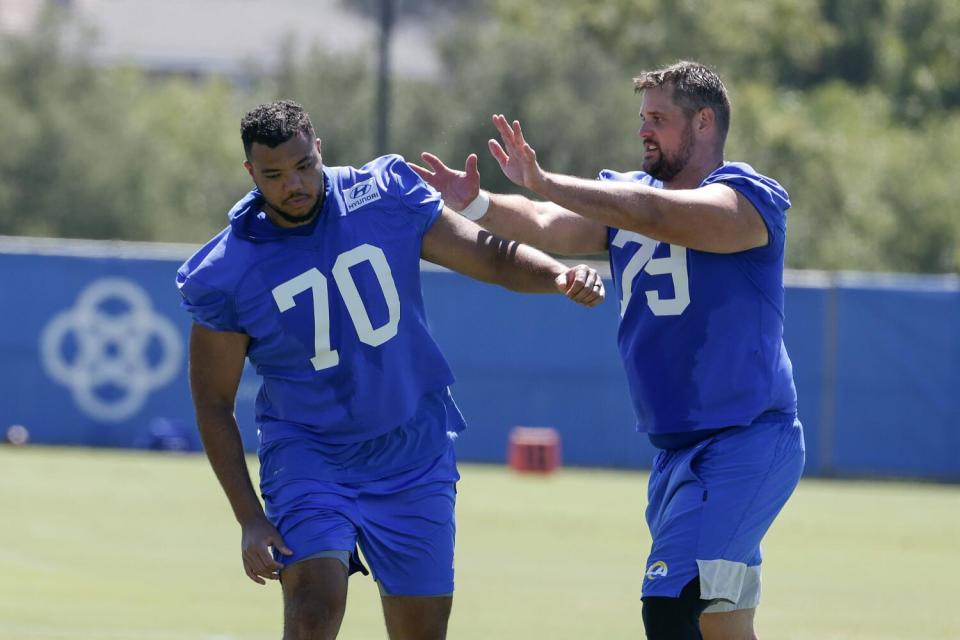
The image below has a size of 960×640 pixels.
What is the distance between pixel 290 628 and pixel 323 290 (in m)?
1.15

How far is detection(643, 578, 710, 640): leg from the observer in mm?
6012

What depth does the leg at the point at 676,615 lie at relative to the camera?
6.01 meters

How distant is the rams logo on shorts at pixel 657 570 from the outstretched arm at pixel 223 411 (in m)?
1.32

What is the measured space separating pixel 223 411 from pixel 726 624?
1.97m

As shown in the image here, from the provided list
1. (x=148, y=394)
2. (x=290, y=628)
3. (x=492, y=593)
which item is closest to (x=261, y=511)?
(x=290, y=628)

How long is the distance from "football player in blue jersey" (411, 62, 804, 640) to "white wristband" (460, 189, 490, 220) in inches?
13.6

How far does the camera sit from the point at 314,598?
225 inches

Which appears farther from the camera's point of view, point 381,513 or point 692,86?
point 692,86

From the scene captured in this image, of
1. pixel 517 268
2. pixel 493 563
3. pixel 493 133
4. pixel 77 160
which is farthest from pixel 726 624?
pixel 77 160

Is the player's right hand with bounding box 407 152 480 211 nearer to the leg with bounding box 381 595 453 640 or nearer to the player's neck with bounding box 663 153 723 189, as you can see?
the player's neck with bounding box 663 153 723 189

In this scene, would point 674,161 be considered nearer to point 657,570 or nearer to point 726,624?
point 657,570

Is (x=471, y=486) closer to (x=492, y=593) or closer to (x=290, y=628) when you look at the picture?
(x=492, y=593)

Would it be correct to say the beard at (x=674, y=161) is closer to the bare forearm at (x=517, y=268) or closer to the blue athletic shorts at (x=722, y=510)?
the bare forearm at (x=517, y=268)

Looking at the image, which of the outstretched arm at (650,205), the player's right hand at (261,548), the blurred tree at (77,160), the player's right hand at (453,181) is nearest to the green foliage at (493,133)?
the blurred tree at (77,160)
